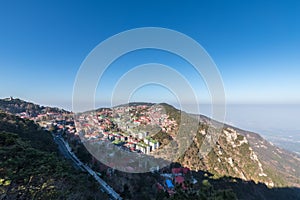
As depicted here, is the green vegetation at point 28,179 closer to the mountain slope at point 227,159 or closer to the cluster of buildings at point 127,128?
the cluster of buildings at point 127,128

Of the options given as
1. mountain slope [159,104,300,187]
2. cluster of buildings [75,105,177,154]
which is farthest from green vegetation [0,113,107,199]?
mountain slope [159,104,300,187]

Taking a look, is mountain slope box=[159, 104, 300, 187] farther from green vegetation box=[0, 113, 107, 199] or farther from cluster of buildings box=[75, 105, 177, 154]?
green vegetation box=[0, 113, 107, 199]

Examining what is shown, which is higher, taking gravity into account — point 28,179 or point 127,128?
point 28,179

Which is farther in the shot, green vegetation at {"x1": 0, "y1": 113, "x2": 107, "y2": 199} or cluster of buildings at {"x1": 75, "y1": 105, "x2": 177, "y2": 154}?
cluster of buildings at {"x1": 75, "y1": 105, "x2": 177, "y2": 154}

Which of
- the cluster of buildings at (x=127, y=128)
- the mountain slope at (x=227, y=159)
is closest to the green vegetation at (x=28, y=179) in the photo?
the cluster of buildings at (x=127, y=128)

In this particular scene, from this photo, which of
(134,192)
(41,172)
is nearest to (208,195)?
(41,172)

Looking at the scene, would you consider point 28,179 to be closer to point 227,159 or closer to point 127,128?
point 127,128

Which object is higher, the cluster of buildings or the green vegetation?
the green vegetation

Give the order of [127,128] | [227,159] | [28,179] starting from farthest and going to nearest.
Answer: [127,128], [227,159], [28,179]

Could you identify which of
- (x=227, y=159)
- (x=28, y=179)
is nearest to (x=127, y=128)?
(x=227, y=159)

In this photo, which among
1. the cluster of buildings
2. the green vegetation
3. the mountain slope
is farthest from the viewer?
the mountain slope

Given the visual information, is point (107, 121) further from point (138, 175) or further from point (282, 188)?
point (282, 188)
